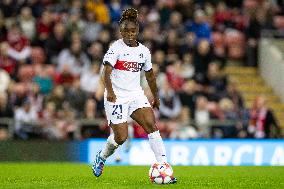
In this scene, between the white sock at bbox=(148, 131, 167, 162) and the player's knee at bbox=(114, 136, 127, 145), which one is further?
the player's knee at bbox=(114, 136, 127, 145)

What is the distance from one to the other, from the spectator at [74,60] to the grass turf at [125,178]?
20.1ft

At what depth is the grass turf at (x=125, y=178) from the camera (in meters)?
13.0

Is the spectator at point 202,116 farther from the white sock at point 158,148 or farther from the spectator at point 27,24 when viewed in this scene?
the white sock at point 158,148

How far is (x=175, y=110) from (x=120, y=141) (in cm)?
994

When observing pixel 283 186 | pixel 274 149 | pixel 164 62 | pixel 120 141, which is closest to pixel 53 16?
pixel 164 62

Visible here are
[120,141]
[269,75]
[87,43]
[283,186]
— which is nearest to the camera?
[283,186]

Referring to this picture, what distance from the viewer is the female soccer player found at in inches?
530

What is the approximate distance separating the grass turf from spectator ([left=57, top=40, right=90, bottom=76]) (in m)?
6.11

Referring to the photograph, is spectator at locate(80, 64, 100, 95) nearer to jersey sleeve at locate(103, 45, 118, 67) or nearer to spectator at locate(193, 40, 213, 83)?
spectator at locate(193, 40, 213, 83)

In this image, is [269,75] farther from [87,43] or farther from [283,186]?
[283,186]

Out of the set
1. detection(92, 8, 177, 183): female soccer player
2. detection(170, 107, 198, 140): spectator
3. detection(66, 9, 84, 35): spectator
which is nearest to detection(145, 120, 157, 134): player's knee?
detection(92, 8, 177, 183): female soccer player

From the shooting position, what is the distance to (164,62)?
24.8 meters

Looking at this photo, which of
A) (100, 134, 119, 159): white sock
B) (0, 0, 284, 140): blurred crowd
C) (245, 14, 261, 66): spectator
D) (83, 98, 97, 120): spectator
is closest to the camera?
(100, 134, 119, 159): white sock

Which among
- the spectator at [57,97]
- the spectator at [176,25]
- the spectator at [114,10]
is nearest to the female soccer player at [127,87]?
the spectator at [57,97]
